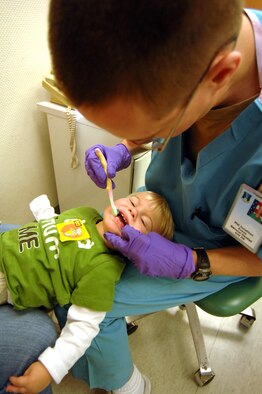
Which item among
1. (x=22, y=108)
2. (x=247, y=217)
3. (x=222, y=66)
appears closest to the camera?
(x=222, y=66)

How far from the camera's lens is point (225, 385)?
1.29m

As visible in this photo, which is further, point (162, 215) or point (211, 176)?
point (162, 215)

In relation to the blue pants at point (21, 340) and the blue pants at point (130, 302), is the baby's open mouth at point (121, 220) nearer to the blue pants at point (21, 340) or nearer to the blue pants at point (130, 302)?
the blue pants at point (130, 302)

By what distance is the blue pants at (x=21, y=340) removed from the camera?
78cm

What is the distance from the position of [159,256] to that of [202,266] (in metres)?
0.12

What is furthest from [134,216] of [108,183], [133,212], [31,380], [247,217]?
[31,380]

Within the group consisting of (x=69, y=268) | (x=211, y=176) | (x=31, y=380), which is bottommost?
(x=31, y=380)

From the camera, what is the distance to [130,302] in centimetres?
91

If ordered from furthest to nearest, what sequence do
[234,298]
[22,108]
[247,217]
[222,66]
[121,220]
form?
[22,108], [121,220], [234,298], [247,217], [222,66]

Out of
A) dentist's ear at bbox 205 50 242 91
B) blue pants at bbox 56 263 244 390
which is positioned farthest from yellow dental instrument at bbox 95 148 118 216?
dentist's ear at bbox 205 50 242 91

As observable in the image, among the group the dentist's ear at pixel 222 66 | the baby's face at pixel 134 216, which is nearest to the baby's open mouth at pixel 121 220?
the baby's face at pixel 134 216

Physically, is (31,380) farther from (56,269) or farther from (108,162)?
(108,162)

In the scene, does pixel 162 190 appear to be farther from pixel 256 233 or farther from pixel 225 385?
pixel 225 385

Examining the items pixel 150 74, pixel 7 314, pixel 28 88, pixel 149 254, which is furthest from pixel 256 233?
pixel 28 88
